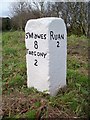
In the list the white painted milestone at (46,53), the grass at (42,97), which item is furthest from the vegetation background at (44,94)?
the white painted milestone at (46,53)

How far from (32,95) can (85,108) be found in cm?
72

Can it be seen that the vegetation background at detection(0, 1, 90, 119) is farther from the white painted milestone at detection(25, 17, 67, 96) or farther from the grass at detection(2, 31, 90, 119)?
the white painted milestone at detection(25, 17, 67, 96)

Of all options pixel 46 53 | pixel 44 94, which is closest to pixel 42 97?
pixel 44 94

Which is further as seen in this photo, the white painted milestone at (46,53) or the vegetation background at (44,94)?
the white painted milestone at (46,53)

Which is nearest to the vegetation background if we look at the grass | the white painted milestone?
the grass

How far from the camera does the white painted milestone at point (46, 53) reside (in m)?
3.61

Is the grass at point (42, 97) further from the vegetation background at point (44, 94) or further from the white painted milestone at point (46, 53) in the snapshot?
the white painted milestone at point (46, 53)

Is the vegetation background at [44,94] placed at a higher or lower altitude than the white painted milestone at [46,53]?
lower

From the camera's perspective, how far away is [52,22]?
3.58 meters

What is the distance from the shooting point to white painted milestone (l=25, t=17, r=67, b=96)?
11.8 ft

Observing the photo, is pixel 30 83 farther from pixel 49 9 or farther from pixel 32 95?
pixel 49 9

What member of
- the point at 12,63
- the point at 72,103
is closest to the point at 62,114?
the point at 72,103

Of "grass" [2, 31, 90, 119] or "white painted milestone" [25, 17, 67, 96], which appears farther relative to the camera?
"white painted milestone" [25, 17, 67, 96]

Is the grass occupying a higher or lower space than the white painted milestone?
lower
